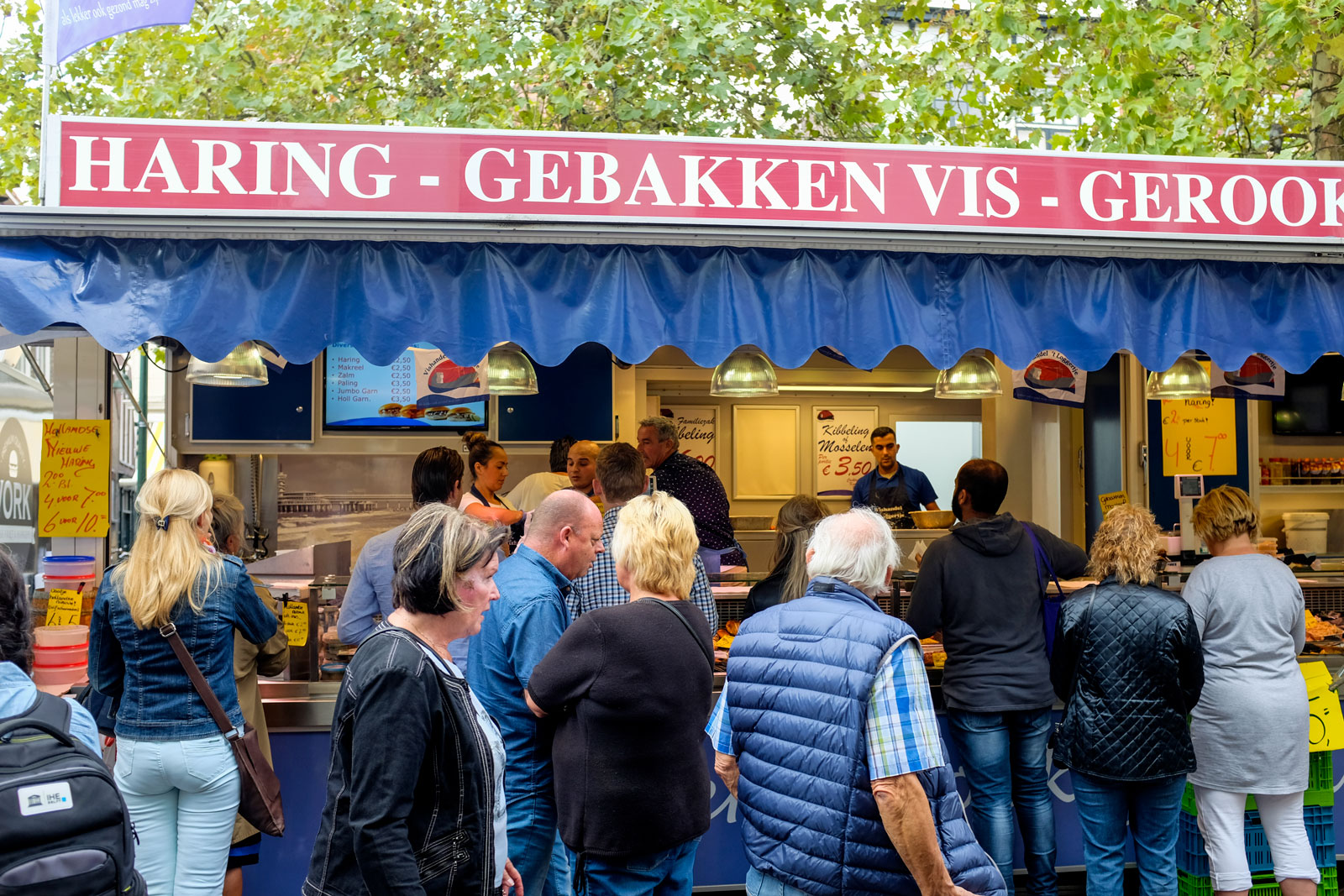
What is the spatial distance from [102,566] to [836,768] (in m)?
4.50

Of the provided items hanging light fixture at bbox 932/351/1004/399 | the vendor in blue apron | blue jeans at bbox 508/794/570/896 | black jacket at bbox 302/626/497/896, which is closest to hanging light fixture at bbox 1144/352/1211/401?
hanging light fixture at bbox 932/351/1004/399

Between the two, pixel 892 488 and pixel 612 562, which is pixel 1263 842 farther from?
pixel 892 488

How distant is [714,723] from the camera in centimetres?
326

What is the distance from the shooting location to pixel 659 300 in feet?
14.5

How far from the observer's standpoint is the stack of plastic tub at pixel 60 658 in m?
4.46

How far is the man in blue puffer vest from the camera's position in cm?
263

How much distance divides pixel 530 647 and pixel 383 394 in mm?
5817

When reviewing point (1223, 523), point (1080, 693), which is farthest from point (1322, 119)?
point (1080, 693)

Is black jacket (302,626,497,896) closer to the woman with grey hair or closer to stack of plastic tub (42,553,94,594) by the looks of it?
the woman with grey hair

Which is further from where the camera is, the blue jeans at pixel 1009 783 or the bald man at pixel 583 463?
the bald man at pixel 583 463

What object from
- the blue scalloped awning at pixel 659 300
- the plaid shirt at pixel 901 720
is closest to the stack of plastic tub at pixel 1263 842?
the blue scalloped awning at pixel 659 300

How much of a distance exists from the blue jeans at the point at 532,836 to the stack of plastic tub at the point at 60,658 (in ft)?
7.11

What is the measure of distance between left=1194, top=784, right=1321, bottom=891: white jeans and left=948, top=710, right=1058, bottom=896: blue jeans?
2.10ft

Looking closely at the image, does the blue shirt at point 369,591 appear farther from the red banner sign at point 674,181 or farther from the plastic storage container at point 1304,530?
the plastic storage container at point 1304,530
